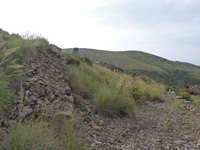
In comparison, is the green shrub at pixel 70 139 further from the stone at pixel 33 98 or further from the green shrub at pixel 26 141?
the stone at pixel 33 98

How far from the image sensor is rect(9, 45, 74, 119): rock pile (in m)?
3.47

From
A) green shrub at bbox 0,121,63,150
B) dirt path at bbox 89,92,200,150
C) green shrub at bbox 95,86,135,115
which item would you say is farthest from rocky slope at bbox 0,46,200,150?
green shrub at bbox 0,121,63,150

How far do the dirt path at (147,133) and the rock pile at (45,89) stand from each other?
87 cm

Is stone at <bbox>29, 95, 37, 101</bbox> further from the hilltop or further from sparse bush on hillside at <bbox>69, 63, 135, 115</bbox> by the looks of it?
sparse bush on hillside at <bbox>69, 63, 135, 115</bbox>

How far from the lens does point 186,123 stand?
5707mm

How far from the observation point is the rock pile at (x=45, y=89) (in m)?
3.47

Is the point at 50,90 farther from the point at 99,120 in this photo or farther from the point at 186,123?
the point at 186,123

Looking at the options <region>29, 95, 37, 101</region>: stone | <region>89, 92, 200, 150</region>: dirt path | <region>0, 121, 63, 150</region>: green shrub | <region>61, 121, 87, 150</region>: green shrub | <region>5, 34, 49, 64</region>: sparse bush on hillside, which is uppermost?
<region>5, 34, 49, 64</region>: sparse bush on hillside

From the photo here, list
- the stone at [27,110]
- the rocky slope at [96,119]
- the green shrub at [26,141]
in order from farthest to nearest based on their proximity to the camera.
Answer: the rocky slope at [96,119] < the stone at [27,110] < the green shrub at [26,141]

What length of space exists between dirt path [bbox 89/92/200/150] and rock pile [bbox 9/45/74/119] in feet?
2.86

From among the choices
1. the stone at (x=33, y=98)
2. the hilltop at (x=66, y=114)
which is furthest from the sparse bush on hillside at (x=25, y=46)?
the stone at (x=33, y=98)

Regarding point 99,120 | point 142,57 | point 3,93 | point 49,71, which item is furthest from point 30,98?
point 142,57

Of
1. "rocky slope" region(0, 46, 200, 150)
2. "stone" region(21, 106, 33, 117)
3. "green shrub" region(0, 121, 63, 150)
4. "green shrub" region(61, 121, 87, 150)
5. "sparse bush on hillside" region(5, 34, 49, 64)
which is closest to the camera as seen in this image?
"green shrub" region(0, 121, 63, 150)

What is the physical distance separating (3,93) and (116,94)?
3199mm
